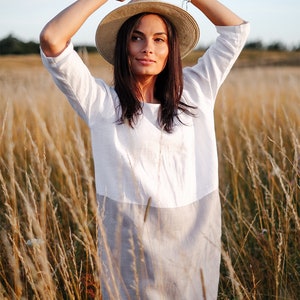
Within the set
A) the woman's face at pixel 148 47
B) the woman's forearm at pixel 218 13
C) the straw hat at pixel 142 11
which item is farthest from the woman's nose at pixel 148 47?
the woman's forearm at pixel 218 13

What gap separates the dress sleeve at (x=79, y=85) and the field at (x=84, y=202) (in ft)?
0.34

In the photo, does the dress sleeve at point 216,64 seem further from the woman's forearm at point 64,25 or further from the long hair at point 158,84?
the woman's forearm at point 64,25

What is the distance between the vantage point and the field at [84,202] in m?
1.46

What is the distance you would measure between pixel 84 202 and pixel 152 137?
2.16ft

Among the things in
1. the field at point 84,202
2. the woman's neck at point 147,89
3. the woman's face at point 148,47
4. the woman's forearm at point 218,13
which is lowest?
the field at point 84,202

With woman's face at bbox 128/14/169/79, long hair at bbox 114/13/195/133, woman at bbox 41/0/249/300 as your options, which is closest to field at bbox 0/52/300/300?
woman at bbox 41/0/249/300

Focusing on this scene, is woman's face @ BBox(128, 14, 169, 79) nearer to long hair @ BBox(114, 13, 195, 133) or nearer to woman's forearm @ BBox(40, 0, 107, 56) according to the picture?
long hair @ BBox(114, 13, 195, 133)

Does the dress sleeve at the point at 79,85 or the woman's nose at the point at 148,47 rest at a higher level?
the woman's nose at the point at 148,47

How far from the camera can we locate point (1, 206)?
267cm

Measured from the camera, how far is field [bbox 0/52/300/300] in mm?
1458

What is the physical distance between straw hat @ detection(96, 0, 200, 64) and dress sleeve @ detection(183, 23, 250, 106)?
4.2 inches

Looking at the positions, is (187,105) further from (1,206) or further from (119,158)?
(1,206)

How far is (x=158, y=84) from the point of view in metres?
1.72

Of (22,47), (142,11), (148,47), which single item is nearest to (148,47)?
(148,47)
